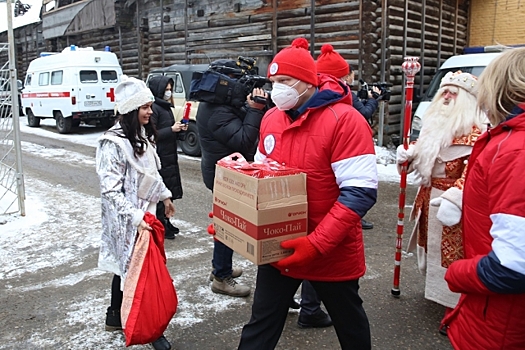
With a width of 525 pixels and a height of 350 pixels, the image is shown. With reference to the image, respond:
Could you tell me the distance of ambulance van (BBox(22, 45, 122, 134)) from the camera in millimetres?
15727

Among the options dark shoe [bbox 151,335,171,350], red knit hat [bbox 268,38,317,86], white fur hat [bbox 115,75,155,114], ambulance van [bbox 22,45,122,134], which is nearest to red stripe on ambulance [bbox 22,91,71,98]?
ambulance van [bbox 22,45,122,134]

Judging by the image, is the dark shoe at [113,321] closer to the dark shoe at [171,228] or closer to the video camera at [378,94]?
the dark shoe at [171,228]

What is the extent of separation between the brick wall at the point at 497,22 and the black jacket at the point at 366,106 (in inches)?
351

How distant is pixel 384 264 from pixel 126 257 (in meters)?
2.80

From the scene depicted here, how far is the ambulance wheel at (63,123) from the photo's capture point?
16406mm

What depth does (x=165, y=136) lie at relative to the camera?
5559mm

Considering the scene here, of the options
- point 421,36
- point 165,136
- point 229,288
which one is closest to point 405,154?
point 229,288

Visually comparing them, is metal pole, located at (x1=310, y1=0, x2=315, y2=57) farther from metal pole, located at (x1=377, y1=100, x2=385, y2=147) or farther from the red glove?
the red glove

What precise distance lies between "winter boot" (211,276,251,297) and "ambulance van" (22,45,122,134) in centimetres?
1272

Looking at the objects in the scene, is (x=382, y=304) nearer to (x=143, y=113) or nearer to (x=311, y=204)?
(x=311, y=204)

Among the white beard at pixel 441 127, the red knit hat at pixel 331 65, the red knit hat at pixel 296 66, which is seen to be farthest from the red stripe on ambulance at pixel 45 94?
the red knit hat at pixel 296 66

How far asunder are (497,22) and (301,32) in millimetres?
6004

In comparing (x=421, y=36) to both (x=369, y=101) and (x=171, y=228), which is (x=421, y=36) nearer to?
(x=369, y=101)

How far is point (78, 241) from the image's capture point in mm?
5746
